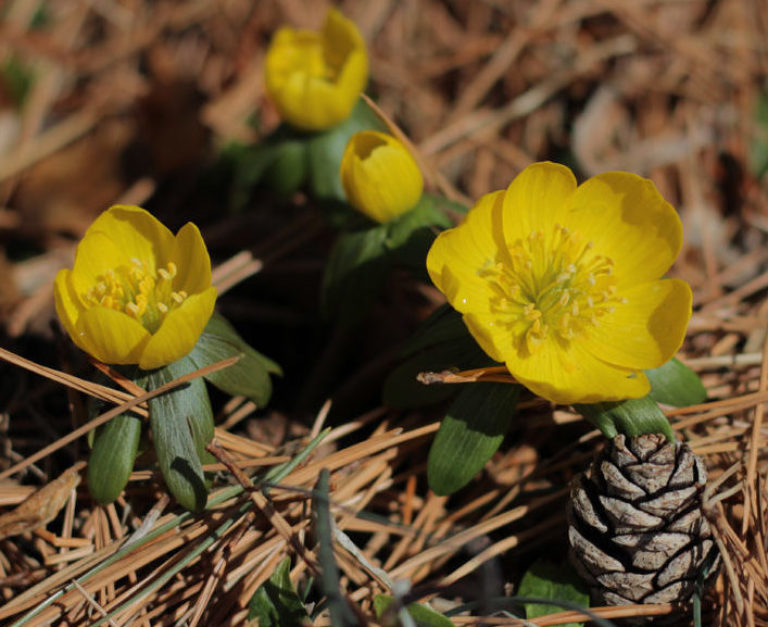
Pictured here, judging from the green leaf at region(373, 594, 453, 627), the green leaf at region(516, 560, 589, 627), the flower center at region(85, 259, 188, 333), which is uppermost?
the flower center at region(85, 259, 188, 333)

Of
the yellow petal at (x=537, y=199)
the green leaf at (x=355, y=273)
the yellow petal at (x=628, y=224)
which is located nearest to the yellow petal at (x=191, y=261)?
the green leaf at (x=355, y=273)

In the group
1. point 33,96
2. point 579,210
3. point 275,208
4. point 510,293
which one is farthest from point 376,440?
point 33,96

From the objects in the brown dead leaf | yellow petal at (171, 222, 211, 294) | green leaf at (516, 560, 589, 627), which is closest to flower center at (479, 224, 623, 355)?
green leaf at (516, 560, 589, 627)

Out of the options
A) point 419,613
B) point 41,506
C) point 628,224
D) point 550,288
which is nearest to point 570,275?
point 550,288

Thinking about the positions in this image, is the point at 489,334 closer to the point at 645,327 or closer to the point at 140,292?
the point at 645,327

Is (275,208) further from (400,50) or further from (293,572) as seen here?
(293,572)

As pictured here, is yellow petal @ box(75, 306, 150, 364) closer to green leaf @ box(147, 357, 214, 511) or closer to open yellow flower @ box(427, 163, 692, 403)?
green leaf @ box(147, 357, 214, 511)
